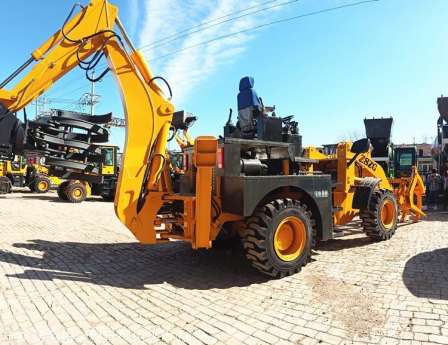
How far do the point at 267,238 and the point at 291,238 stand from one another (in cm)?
60

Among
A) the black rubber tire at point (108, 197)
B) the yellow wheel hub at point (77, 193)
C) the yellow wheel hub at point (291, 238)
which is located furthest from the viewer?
the black rubber tire at point (108, 197)

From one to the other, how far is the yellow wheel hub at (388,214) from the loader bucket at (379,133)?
3207 mm

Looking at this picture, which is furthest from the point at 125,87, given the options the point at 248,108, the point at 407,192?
the point at 407,192

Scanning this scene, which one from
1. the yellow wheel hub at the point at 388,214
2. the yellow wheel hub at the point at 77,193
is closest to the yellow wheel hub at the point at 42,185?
the yellow wheel hub at the point at 77,193

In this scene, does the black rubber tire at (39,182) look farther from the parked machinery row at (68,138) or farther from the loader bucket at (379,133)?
the loader bucket at (379,133)

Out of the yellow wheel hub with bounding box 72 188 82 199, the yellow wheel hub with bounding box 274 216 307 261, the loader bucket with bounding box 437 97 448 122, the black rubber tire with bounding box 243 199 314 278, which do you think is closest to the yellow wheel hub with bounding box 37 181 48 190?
the yellow wheel hub with bounding box 72 188 82 199

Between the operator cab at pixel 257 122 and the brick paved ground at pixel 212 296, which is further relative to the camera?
the operator cab at pixel 257 122

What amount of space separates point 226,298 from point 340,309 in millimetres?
1238

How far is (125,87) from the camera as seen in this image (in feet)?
17.4

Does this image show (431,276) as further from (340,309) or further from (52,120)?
(52,120)

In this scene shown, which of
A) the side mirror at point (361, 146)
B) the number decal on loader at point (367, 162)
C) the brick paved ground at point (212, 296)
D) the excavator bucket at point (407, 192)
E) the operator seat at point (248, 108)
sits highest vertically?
the operator seat at point (248, 108)

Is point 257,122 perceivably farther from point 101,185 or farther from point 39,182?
point 39,182

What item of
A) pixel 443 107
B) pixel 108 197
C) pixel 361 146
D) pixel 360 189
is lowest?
pixel 108 197

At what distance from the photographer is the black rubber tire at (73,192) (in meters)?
15.5
